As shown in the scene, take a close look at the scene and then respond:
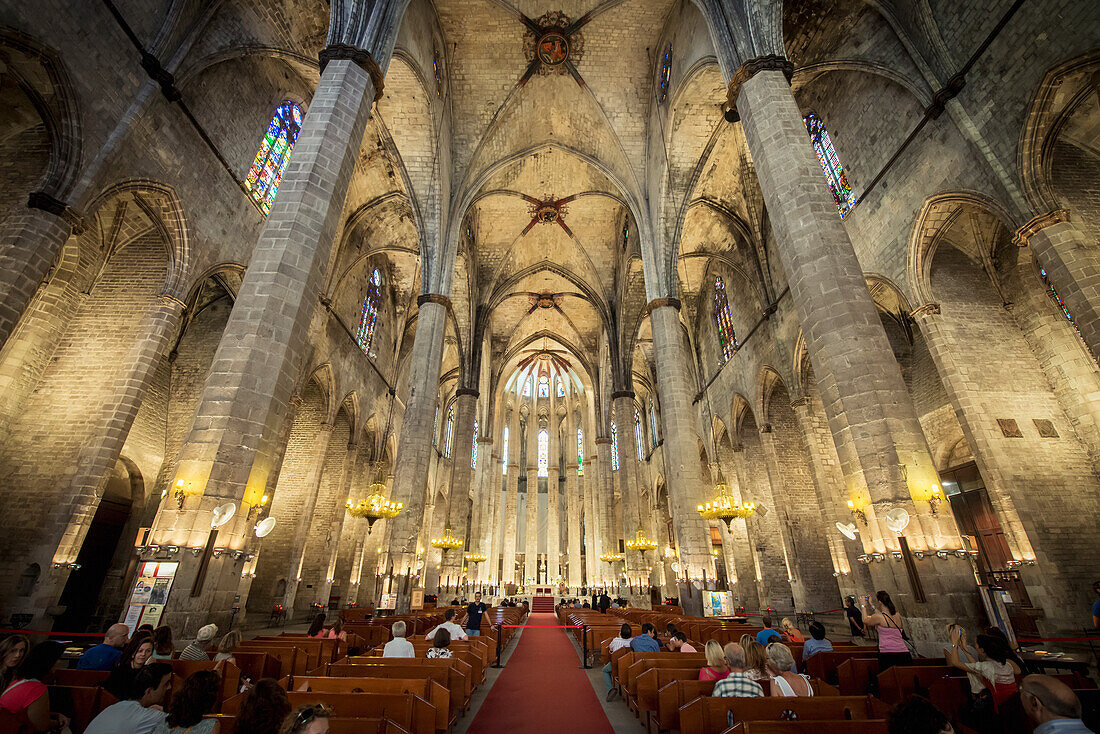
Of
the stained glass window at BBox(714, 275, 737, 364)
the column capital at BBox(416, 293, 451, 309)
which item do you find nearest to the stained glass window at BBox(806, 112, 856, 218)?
the stained glass window at BBox(714, 275, 737, 364)

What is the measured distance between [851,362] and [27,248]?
12480mm

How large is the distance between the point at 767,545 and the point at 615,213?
1615 centimetres

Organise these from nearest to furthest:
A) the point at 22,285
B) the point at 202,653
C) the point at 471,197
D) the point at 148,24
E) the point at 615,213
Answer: the point at 202,653, the point at 22,285, the point at 148,24, the point at 471,197, the point at 615,213

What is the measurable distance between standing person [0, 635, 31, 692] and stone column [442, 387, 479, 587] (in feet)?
59.0

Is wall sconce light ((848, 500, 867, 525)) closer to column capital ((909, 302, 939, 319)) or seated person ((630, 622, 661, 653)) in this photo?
seated person ((630, 622, 661, 653))

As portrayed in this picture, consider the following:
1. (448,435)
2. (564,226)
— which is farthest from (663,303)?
(448,435)

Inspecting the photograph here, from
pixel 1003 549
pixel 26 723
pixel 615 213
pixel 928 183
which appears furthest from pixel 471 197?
pixel 1003 549

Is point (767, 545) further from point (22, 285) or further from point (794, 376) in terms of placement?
point (22, 285)

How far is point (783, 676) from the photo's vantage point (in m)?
3.44

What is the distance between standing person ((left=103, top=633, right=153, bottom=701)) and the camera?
3.30 m

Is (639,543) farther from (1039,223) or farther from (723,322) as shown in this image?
(1039,223)

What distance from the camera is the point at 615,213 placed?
75.4ft

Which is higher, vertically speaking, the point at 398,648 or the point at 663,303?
the point at 663,303

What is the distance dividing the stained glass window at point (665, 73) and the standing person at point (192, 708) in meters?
17.9
